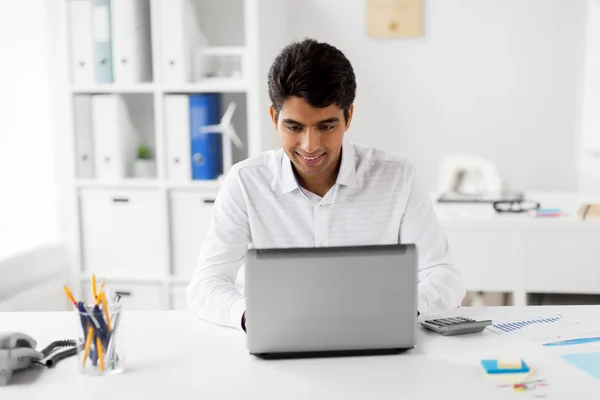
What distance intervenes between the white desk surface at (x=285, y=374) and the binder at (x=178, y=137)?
163 cm

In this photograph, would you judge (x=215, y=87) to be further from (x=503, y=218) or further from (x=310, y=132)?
(x=310, y=132)

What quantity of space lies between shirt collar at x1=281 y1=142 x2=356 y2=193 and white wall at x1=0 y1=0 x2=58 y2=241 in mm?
1717

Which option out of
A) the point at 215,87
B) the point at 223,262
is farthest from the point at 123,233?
the point at 223,262

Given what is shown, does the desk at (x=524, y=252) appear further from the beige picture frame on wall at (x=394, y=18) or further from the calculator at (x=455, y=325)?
the calculator at (x=455, y=325)

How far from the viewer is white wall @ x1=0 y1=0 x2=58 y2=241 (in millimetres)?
3178

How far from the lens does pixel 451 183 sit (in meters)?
3.16

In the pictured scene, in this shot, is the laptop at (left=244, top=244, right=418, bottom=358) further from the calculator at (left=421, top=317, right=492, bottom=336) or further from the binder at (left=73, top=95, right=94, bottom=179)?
the binder at (left=73, top=95, right=94, bottom=179)

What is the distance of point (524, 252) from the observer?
265cm

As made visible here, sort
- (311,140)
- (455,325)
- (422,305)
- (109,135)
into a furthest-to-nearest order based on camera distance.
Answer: (109,135) → (311,140) → (422,305) → (455,325)

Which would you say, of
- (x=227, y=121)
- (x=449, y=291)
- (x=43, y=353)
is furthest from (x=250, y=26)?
(x=43, y=353)

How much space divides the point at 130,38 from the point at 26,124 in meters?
0.60

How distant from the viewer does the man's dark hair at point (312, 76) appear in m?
1.71

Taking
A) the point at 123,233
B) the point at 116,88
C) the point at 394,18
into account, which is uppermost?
the point at 394,18

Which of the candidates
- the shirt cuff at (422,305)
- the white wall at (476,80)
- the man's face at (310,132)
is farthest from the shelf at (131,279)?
the shirt cuff at (422,305)
